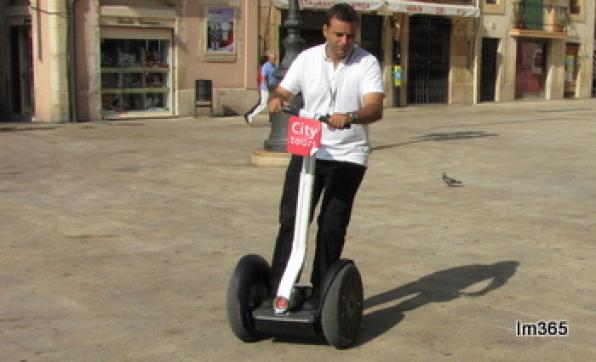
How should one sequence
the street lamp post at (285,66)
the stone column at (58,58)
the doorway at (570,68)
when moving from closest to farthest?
the street lamp post at (285,66), the stone column at (58,58), the doorway at (570,68)

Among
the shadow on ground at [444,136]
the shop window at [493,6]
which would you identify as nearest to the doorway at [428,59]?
the shop window at [493,6]

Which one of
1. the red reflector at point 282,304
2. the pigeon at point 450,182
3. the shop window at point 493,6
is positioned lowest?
the pigeon at point 450,182

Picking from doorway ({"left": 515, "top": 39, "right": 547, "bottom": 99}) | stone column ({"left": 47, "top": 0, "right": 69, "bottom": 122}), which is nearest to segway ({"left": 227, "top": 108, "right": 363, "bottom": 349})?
stone column ({"left": 47, "top": 0, "right": 69, "bottom": 122})

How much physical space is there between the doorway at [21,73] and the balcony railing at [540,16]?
16.9 m

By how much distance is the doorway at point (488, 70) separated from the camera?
92.1 feet

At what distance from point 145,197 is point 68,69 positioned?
10631 mm

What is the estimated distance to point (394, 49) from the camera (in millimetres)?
25016

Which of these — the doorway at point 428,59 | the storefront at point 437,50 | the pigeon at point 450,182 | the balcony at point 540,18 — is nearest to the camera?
the pigeon at point 450,182

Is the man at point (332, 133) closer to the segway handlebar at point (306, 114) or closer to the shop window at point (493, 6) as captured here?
the segway handlebar at point (306, 114)

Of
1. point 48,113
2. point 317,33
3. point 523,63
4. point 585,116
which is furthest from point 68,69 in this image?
→ point 523,63

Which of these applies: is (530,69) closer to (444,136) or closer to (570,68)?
(570,68)

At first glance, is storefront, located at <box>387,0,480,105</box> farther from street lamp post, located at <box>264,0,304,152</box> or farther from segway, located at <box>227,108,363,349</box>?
segway, located at <box>227,108,363,349</box>

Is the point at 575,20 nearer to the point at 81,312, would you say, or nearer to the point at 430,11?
the point at 430,11

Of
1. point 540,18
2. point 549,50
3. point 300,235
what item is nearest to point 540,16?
point 540,18
